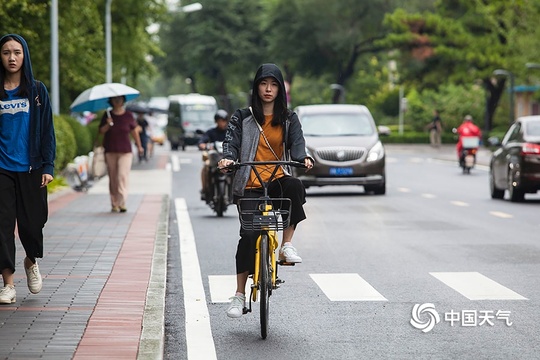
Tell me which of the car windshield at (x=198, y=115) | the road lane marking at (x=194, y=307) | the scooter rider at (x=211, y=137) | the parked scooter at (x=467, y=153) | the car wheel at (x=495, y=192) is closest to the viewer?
the road lane marking at (x=194, y=307)

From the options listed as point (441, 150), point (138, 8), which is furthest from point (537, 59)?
point (138, 8)

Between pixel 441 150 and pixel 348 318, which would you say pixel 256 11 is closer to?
pixel 441 150

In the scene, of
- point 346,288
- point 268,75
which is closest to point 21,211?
point 268,75

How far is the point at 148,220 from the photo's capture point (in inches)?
685

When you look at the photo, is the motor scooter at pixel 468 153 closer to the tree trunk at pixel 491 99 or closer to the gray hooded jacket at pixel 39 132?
the gray hooded jacket at pixel 39 132

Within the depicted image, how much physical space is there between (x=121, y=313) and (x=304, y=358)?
1.62 meters

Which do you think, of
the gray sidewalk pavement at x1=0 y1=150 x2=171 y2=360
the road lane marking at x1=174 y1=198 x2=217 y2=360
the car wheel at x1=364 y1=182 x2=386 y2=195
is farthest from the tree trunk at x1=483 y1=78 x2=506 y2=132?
the road lane marking at x1=174 y1=198 x2=217 y2=360

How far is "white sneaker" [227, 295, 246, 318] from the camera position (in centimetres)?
847

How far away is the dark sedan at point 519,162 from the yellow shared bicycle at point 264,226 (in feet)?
46.8

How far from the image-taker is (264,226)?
826 centimetres

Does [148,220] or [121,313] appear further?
[148,220]

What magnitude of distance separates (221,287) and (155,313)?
2230 millimetres

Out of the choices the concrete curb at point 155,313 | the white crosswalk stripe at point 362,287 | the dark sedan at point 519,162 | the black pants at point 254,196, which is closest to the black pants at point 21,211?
the concrete curb at point 155,313

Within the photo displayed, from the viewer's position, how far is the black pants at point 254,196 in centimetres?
859
